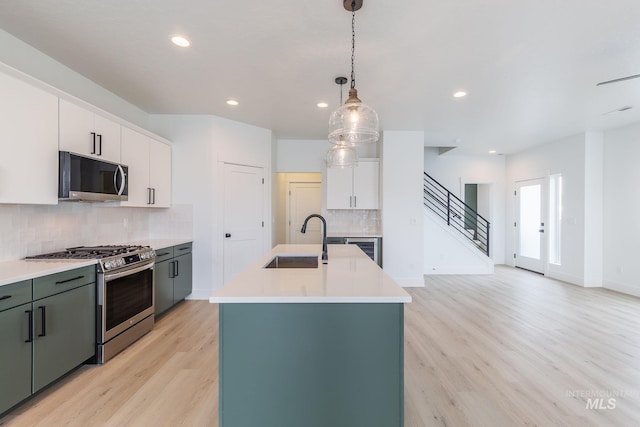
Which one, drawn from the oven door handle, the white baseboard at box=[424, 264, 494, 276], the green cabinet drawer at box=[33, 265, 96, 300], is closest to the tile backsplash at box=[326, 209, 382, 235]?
the white baseboard at box=[424, 264, 494, 276]

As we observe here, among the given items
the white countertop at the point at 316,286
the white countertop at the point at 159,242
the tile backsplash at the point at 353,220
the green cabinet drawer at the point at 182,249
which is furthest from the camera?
the tile backsplash at the point at 353,220

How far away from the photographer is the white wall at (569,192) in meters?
5.11

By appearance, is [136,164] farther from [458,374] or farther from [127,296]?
[458,374]

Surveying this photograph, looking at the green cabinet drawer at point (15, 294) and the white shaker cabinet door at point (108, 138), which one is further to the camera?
the white shaker cabinet door at point (108, 138)

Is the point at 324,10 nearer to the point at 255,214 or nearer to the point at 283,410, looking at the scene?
the point at 283,410

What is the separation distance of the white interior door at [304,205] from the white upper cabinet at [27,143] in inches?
192

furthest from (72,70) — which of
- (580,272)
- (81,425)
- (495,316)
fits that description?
(580,272)

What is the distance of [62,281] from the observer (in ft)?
7.08

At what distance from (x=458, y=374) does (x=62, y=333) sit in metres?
3.09

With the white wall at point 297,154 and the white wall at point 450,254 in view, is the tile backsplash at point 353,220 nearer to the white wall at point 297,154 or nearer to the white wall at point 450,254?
the white wall at point 297,154

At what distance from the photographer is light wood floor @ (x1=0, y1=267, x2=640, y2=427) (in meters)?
1.88
